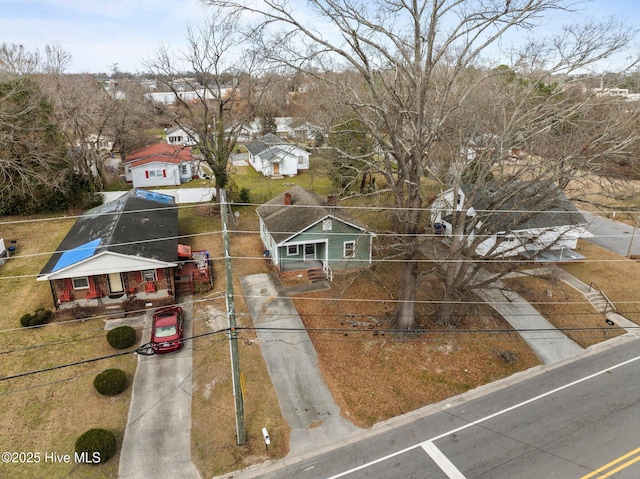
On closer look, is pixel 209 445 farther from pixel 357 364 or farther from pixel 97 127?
pixel 97 127

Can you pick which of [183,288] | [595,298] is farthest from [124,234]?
[595,298]

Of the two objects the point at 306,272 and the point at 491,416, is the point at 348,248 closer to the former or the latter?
the point at 306,272

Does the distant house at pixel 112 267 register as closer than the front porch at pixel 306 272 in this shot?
Yes

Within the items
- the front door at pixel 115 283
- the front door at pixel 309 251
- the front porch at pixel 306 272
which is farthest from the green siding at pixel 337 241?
the front door at pixel 115 283

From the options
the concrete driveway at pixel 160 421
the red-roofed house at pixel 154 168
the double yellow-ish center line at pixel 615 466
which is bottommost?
the double yellow-ish center line at pixel 615 466

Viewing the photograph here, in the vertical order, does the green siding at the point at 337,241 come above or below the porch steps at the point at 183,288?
above

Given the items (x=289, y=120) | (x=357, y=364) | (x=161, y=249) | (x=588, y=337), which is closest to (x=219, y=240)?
(x=161, y=249)

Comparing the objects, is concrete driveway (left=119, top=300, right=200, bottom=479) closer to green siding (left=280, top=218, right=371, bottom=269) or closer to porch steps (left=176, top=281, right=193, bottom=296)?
porch steps (left=176, top=281, right=193, bottom=296)

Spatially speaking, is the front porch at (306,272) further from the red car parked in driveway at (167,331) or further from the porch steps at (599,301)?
the porch steps at (599,301)
